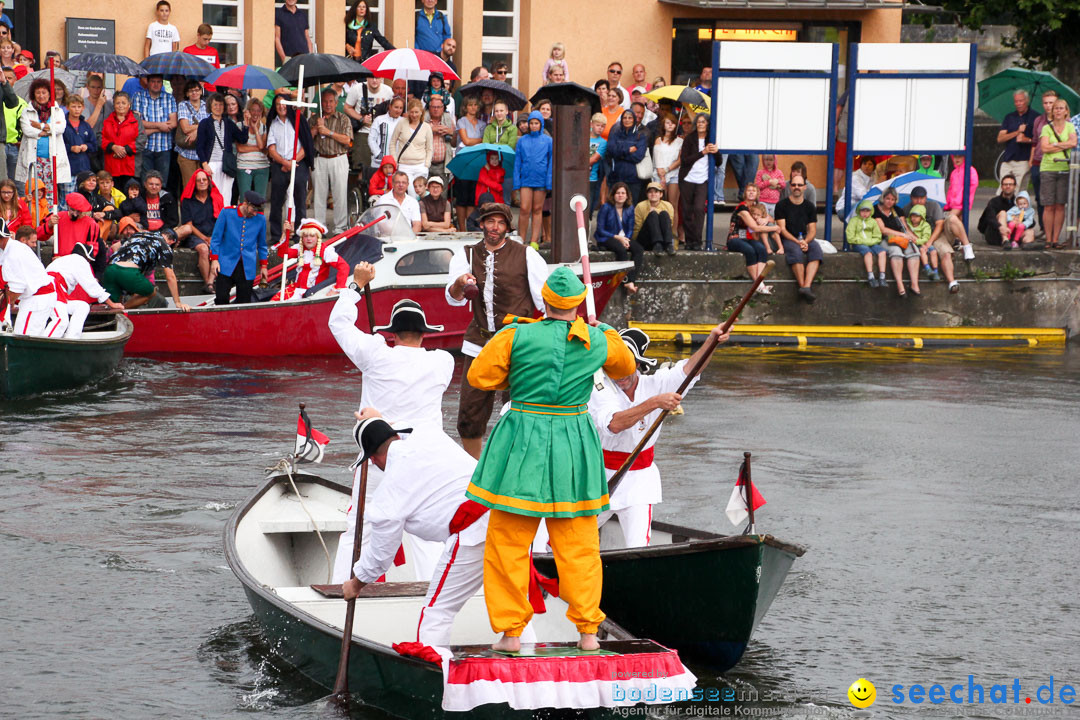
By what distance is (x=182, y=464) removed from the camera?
1250cm

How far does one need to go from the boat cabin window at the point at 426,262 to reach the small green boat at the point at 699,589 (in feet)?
33.1

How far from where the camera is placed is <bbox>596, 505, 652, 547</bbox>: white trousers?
834 cm

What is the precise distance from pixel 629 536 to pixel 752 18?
18379 millimetres

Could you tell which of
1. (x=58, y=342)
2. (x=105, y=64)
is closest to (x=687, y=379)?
(x=58, y=342)

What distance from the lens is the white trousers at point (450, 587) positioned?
6.87m

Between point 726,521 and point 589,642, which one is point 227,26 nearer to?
point 726,521

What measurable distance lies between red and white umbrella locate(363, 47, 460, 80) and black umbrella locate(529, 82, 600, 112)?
4.68 feet

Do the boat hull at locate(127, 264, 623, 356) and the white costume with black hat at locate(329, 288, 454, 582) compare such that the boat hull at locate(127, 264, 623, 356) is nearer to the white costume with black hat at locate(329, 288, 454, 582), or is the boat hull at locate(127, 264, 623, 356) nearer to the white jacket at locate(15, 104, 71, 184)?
the white jacket at locate(15, 104, 71, 184)

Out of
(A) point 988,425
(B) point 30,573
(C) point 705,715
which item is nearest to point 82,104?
(B) point 30,573

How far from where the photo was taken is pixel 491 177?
64.6 ft

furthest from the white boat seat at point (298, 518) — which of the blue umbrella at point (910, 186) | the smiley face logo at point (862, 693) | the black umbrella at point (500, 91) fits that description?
the blue umbrella at point (910, 186)

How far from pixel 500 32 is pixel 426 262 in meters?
8.46

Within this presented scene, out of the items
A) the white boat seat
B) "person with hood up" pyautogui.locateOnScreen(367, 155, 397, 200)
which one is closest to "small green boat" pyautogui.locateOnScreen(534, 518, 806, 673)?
the white boat seat

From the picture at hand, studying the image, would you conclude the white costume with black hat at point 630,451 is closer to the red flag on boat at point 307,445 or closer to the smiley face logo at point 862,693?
the smiley face logo at point 862,693
